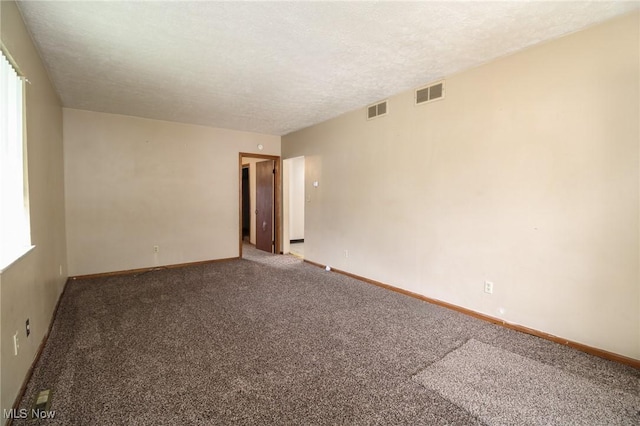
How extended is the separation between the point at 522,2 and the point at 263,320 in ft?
11.0

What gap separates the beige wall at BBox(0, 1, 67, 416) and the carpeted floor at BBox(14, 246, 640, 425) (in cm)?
24

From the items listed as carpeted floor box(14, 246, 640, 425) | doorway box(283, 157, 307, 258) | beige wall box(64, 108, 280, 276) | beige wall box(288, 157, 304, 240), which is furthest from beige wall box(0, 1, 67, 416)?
beige wall box(288, 157, 304, 240)

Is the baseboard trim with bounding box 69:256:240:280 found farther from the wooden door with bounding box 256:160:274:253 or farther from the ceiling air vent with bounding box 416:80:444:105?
the ceiling air vent with bounding box 416:80:444:105

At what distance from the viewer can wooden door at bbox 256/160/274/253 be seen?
6.43 m

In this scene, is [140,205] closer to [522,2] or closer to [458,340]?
[458,340]

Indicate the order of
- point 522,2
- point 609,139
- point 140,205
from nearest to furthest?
1. point 522,2
2. point 609,139
3. point 140,205

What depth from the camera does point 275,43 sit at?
246cm

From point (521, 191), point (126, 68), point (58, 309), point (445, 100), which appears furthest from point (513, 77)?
point (58, 309)

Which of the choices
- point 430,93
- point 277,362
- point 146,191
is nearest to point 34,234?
point 277,362

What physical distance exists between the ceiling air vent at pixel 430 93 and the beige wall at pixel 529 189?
7 centimetres

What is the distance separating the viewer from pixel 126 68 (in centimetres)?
293

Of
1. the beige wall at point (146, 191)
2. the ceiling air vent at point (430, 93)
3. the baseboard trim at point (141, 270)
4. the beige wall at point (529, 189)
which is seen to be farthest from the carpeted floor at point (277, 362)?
the ceiling air vent at point (430, 93)

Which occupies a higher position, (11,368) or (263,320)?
(11,368)

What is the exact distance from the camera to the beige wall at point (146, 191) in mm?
4359
